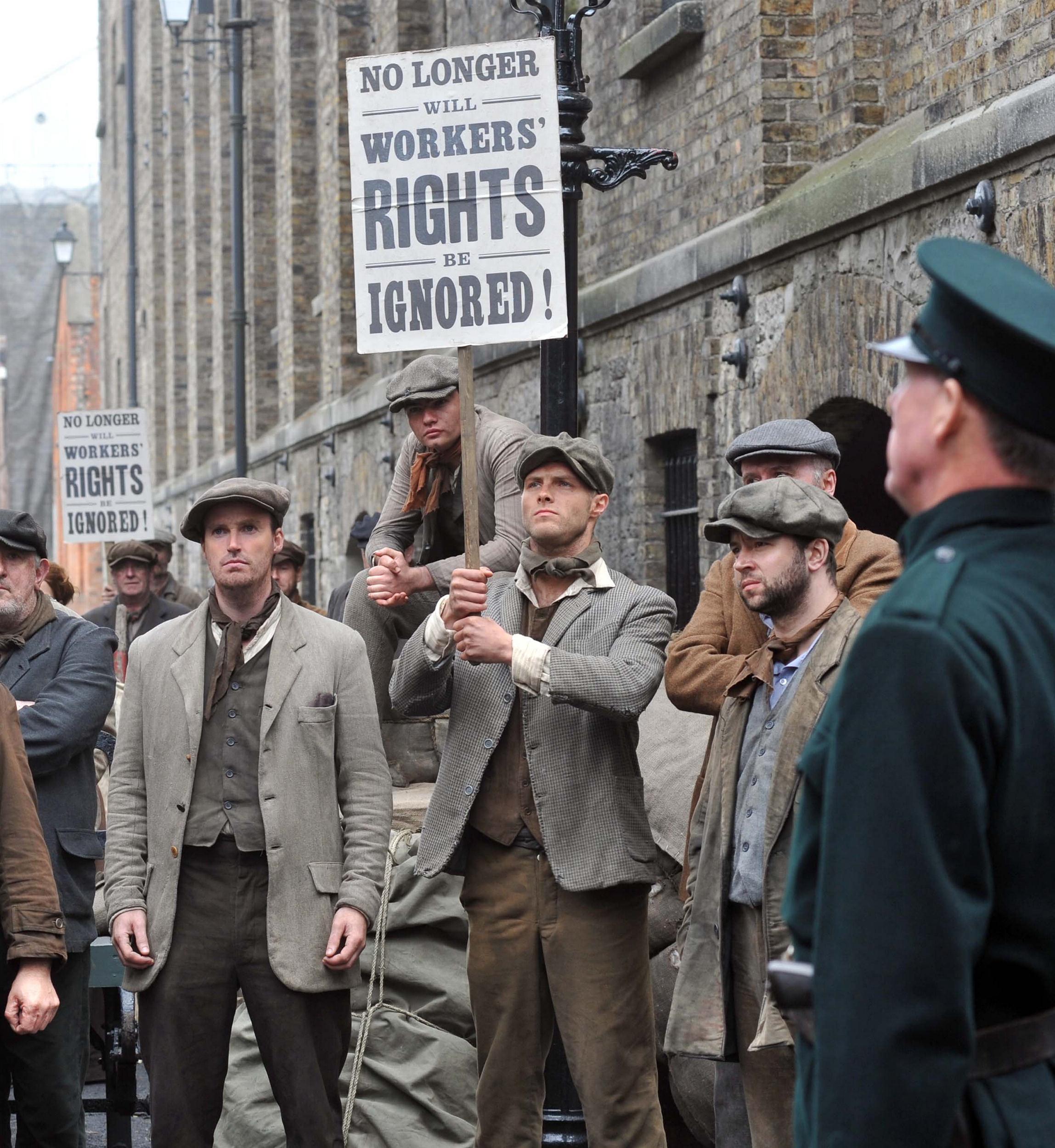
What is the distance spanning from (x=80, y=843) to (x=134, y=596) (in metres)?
5.87

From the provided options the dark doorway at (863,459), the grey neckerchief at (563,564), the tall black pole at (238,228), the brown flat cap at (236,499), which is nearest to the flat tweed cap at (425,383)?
the brown flat cap at (236,499)

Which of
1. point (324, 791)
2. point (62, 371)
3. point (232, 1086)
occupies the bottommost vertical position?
point (232, 1086)

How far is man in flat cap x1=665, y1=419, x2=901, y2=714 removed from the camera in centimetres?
471

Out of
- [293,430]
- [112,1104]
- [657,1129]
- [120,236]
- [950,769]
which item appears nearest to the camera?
[950,769]

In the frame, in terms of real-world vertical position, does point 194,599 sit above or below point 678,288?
below

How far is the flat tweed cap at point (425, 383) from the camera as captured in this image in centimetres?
552

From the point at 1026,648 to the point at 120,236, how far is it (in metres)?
40.8

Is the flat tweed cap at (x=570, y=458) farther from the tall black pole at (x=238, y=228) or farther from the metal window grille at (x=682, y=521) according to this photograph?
the tall black pole at (x=238, y=228)

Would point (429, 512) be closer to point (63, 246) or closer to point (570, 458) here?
point (570, 458)

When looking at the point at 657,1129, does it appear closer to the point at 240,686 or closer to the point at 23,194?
the point at 240,686

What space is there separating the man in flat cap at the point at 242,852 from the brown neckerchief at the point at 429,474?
0.99m

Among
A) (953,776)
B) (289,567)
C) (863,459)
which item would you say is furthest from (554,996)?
(289,567)

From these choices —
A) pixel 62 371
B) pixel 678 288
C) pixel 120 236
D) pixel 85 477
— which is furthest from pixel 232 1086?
pixel 62 371

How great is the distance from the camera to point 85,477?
12789 mm
